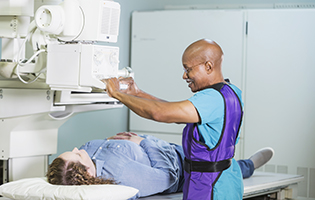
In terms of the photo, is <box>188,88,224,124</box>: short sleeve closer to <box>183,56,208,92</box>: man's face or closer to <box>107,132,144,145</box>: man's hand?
<box>183,56,208,92</box>: man's face

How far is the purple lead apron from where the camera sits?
5.34 ft

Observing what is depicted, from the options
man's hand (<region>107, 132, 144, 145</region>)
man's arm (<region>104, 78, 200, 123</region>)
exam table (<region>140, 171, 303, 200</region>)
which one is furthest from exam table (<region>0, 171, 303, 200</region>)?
man's arm (<region>104, 78, 200, 123</region>)

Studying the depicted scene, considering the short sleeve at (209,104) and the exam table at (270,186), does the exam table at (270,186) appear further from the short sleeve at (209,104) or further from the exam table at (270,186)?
the short sleeve at (209,104)

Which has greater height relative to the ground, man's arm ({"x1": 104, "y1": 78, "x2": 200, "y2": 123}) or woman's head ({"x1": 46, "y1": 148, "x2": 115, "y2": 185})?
man's arm ({"x1": 104, "y1": 78, "x2": 200, "y2": 123})

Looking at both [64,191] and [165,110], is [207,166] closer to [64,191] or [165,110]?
[165,110]

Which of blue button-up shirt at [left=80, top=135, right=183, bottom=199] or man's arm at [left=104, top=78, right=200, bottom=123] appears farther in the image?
blue button-up shirt at [left=80, top=135, right=183, bottom=199]

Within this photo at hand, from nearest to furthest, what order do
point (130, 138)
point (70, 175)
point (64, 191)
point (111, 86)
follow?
point (111, 86)
point (64, 191)
point (70, 175)
point (130, 138)

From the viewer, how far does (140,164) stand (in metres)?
2.02

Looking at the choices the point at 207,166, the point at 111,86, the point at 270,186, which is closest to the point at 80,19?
the point at 111,86

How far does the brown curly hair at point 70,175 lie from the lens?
6.10 ft

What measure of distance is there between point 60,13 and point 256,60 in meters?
2.11

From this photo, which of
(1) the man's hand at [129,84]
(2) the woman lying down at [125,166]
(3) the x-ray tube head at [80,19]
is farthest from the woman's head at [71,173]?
(3) the x-ray tube head at [80,19]

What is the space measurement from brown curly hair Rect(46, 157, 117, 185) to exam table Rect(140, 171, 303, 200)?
0.48 metres

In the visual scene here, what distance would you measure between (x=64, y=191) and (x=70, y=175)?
5.7 inches
